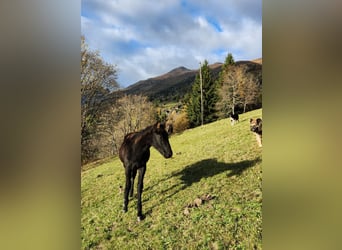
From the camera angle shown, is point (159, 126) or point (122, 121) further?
point (122, 121)

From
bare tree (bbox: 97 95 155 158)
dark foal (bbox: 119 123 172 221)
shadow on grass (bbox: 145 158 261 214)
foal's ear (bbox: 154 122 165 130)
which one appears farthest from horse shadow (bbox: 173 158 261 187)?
bare tree (bbox: 97 95 155 158)

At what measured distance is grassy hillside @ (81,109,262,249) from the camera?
251cm

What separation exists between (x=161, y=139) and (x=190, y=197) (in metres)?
0.61

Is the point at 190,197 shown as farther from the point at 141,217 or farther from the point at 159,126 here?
the point at 159,126

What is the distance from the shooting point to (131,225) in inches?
109

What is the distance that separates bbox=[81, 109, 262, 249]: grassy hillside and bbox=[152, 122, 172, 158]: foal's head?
0.35ft

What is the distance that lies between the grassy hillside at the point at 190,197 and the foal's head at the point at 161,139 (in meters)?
0.11

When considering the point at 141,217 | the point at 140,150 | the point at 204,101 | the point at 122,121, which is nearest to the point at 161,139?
the point at 140,150

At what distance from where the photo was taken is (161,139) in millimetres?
2824

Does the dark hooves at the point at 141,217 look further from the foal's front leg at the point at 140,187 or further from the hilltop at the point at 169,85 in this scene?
the hilltop at the point at 169,85

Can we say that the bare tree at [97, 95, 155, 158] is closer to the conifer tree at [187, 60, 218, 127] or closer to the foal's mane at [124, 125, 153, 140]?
the foal's mane at [124, 125, 153, 140]
